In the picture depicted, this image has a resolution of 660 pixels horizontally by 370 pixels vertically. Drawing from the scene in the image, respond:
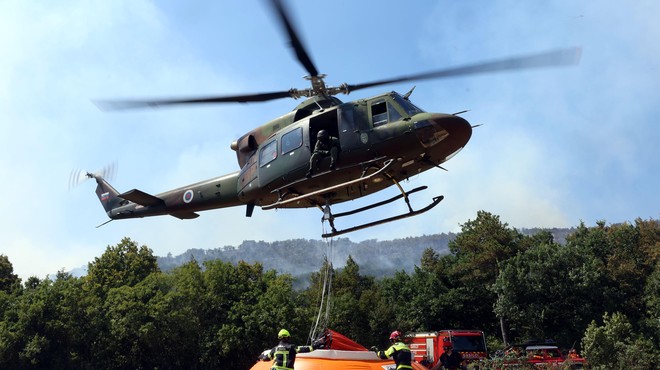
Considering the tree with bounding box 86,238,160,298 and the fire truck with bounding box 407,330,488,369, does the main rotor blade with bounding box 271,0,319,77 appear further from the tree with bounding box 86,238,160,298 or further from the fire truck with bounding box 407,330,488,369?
the tree with bounding box 86,238,160,298

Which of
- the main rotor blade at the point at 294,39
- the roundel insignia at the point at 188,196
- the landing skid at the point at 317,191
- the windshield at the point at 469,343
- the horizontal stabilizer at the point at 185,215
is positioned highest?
the main rotor blade at the point at 294,39

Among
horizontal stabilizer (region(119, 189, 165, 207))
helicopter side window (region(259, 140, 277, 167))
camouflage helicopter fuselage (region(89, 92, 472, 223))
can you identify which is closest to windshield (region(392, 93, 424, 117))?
camouflage helicopter fuselage (region(89, 92, 472, 223))

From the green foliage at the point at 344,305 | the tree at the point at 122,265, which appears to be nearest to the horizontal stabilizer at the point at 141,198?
the green foliage at the point at 344,305

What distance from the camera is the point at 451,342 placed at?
3161 cm

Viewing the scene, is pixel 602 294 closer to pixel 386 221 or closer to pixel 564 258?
pixel 564 258

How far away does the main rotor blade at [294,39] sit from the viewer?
11.5 m

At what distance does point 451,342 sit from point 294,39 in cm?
2279

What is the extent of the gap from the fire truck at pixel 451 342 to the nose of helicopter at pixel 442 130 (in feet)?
61.0

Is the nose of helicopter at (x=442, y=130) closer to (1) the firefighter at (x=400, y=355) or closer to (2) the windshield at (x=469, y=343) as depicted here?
(1) the firefighter at (x=400, y=355)

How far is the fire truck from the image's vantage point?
31.5 m

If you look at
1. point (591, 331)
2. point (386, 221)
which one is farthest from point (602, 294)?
point (386, 221)

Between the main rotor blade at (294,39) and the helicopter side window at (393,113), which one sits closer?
the main rotor blade at (294,39)

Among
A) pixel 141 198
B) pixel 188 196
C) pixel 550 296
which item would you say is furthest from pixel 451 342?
pixel 141 198

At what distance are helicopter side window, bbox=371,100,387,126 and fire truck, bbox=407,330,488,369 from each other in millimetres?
18898
